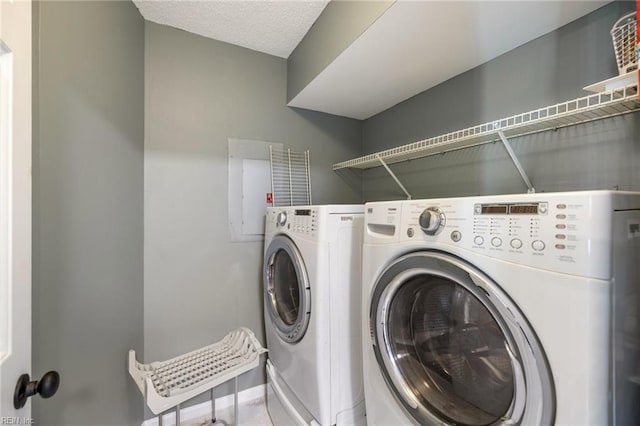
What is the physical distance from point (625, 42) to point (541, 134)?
40 centimetres

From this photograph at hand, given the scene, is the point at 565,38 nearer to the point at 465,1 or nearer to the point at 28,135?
the point at 465,1

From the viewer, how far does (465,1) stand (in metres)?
1.07

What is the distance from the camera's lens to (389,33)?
1239 millimetres

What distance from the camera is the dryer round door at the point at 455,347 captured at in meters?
0.63

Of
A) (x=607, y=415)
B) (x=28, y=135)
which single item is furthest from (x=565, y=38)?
(x=28, y=135)

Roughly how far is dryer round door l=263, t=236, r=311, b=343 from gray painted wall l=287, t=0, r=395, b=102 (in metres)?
1.06

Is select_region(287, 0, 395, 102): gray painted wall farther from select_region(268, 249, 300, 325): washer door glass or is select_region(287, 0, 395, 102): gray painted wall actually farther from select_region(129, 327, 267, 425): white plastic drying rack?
select_region(129, 327, 267, 425): white plastic drying rack

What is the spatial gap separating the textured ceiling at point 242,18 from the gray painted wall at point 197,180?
0.08m

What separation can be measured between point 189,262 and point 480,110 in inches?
77.7

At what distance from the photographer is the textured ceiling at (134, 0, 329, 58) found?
1491 millimetres

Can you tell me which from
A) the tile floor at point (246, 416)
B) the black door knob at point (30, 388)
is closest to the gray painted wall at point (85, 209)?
the black door knob at point (30, 388)

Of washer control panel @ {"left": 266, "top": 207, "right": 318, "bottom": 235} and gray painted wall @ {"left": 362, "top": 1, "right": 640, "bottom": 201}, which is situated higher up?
gray painted wall @ {"left": 362, "top": 1, "right": 640, "bottom": 201}

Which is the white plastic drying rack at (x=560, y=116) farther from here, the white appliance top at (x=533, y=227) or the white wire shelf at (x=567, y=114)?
the white appliance top at (x=533, y=227)

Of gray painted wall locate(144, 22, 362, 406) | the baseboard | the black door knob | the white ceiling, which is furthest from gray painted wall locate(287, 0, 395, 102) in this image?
the baseboard
